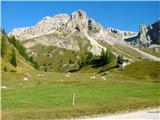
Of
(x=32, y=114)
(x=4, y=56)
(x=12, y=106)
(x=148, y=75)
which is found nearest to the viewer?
(x=32, y=114)

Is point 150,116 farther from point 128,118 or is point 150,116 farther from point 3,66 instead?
point 3,66

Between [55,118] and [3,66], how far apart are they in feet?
277

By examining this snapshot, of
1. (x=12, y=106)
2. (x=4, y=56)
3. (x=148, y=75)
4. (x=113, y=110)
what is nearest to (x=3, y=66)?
(x=4, y=56)

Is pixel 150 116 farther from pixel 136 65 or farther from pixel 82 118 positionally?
pixel 136 65

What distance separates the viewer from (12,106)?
1825 inches

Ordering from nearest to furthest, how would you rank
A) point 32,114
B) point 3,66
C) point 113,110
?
1. point 32,114
2. point 113,110
3. point 3,66

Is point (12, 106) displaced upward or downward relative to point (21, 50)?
downward

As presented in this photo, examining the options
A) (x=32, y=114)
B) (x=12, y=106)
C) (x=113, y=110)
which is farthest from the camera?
(x=12, y=106)

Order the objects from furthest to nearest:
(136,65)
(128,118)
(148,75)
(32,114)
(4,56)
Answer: (136,65), (148,75), (4,56), (32,114), (128,118)

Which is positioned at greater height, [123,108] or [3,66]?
[3,66]

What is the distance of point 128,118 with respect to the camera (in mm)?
35188

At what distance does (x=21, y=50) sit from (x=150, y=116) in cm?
16245

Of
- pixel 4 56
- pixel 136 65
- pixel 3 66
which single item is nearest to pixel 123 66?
pixel 136 65

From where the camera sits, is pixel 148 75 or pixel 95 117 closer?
pixel 95 117
